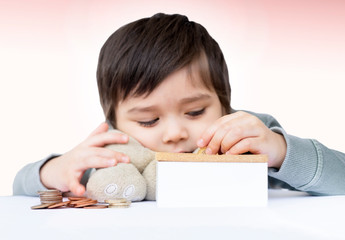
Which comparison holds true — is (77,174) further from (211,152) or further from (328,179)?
(328,179)

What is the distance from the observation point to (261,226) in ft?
2.19

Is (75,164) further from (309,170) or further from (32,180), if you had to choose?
(309,170)

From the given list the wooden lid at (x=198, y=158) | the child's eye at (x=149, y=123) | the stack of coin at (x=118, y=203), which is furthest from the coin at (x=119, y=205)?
the child's eye at (x=149, y=123)

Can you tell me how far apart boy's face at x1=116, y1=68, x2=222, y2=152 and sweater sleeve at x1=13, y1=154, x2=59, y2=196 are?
26cm

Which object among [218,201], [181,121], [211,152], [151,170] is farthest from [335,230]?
[181,121]

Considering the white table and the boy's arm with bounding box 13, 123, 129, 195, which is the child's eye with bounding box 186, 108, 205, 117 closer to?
the boy's arm with bounding box 13, 123, 129, 195

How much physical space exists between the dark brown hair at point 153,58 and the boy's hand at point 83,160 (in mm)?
145

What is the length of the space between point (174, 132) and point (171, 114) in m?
0.05

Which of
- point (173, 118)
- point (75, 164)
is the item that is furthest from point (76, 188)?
point (173, 118)

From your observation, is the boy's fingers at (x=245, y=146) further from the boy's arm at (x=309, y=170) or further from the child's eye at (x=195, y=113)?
the child's eye at (x=195, y=113)

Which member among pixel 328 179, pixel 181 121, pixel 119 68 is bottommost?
pixel 328 179

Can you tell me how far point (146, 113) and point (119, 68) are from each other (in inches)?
6.0

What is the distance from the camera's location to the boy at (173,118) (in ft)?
3.29

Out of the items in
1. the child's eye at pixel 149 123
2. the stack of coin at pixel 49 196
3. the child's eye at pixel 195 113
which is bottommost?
the stack of coin at pixel 49 196
